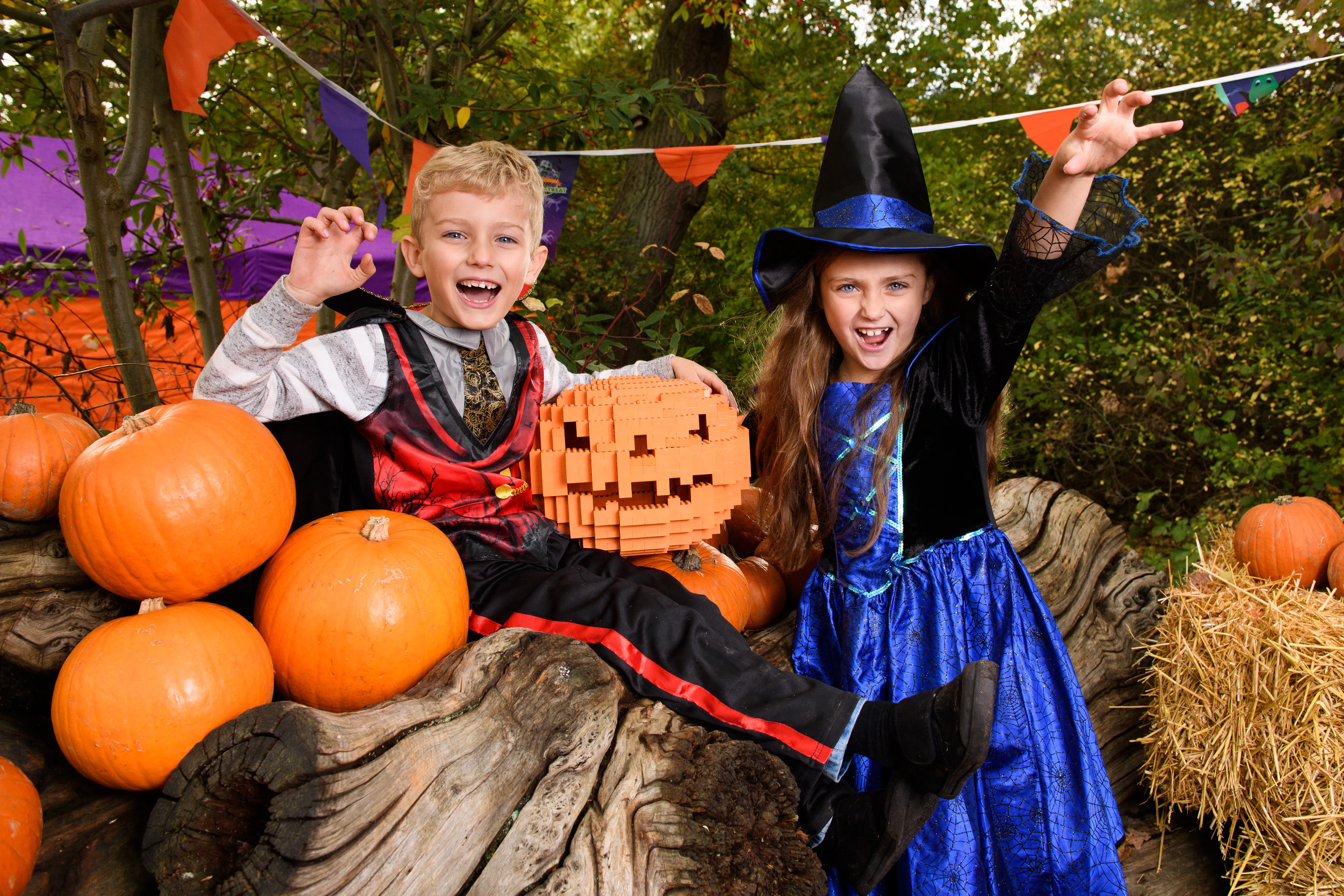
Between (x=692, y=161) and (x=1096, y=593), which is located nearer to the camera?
(x=1096, y=593)

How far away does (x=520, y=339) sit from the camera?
278cm

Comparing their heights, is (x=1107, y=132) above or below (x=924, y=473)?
above

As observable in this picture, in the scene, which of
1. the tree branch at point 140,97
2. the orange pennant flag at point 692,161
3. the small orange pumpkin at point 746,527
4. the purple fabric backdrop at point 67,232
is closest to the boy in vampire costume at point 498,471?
the small orange pumpkin at point 746,527

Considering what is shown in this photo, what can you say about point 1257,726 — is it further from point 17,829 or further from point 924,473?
point 17,829

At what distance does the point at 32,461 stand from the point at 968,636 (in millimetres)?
2584

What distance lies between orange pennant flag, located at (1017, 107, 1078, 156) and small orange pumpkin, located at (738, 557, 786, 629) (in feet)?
8.64

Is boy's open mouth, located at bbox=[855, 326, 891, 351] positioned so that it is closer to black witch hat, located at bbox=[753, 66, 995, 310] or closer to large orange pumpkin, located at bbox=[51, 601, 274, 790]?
black witch hat, located at bbox=[753, 66, 995, 310]

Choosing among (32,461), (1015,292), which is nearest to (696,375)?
(1015,292)

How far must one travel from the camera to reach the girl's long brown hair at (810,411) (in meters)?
2.58

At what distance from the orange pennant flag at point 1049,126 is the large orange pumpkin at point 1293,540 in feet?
6.93

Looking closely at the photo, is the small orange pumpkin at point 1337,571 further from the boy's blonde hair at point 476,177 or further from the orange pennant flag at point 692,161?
the orange pennant flag at point 692,161

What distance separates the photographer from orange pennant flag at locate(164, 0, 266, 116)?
306 centimetres

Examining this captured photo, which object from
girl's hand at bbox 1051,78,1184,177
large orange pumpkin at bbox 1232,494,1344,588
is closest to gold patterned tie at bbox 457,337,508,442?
girl's hand at bbox 1051,78,1184,177

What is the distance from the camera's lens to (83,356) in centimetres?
696
